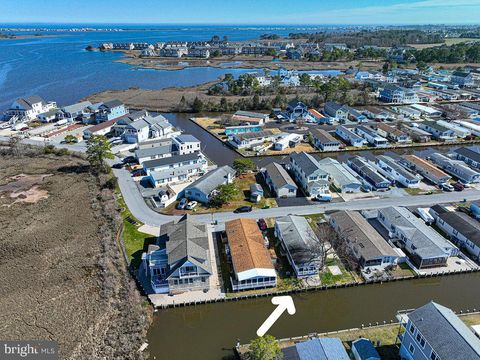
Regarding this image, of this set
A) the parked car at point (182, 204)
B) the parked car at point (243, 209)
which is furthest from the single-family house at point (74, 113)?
the parked car at point (243, 209)

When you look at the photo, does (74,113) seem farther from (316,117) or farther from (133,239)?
(316,117)

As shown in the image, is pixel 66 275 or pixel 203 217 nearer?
pixel 66 275

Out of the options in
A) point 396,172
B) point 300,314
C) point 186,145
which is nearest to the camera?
point 300,314

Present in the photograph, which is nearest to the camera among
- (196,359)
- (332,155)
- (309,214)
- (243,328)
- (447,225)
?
(196,359)

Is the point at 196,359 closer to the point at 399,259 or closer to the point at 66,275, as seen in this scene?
the point at 66,275

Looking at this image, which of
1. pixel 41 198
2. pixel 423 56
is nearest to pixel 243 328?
pixel 41 198

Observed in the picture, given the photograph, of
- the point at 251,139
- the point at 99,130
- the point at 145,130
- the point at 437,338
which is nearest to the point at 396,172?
the point at 251,139
